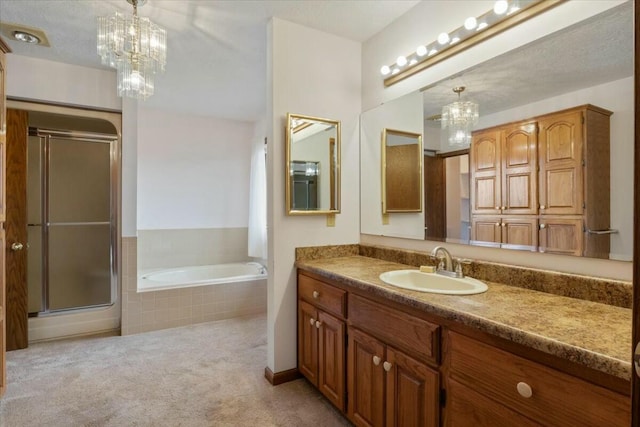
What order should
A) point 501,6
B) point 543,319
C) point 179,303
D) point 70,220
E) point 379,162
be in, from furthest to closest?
point 179,303
point 70,220
point 379,162
point 501,6
point 543,319

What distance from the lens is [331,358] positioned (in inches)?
74.3

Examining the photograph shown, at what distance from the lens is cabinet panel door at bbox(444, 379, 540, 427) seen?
986 mm

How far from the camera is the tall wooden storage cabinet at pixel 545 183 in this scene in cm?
128

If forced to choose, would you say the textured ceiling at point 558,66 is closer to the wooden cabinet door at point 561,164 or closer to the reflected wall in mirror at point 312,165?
the wooden cabinet door at point 561,164

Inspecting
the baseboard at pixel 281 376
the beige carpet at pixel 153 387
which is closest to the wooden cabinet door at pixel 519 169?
the beige carpet at pixel 153 387

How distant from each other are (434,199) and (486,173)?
39 centimetres

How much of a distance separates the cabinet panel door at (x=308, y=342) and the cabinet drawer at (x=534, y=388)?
1.04 metres

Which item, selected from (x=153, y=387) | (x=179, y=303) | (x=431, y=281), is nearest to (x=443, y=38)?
(x=431, y=281)

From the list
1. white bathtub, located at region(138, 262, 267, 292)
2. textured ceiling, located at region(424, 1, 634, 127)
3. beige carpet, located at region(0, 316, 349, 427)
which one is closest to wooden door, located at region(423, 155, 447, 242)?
textured ceiling, located at region(424, 1, 634, 127)

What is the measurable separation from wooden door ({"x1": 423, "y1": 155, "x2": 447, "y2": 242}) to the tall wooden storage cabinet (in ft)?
0.68

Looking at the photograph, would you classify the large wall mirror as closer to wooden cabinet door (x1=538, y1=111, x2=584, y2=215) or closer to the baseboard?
wooden cabinet door (x1=538, y1=111, x2=584, y2=215)

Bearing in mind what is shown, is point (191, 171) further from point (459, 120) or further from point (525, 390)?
point (525, 390)

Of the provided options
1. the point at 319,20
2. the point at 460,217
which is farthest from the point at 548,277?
the point at 319,20

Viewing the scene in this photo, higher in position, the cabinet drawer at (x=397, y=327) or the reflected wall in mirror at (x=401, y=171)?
the reflected wall in mirror at (x=401, y=171)
